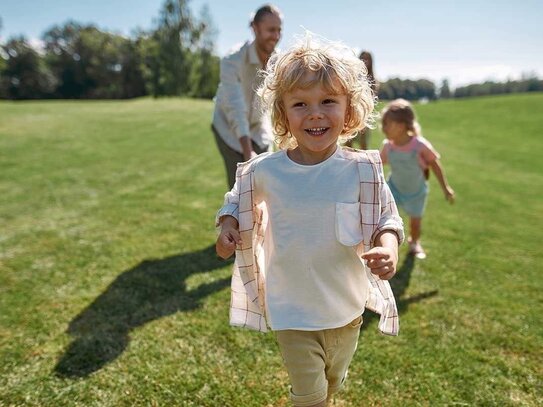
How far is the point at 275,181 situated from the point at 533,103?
40254 mm

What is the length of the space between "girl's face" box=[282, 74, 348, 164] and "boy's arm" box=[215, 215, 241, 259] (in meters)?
0.48

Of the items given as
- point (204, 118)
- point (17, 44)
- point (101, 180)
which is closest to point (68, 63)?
point (17, 44)

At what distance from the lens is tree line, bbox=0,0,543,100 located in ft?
135

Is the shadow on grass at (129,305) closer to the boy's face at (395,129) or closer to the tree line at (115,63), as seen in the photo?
the boy's face at (395,129)

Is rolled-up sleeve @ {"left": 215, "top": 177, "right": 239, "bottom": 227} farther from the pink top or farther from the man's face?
the pink top

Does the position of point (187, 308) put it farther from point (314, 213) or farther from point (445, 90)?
point (445, 90)

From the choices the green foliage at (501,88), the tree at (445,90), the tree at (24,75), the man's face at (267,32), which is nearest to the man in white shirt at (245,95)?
the man's face at (267,32)

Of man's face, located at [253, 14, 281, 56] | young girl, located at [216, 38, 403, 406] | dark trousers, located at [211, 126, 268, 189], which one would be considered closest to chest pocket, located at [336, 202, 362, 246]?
young girl, located at [216, 38, 403, 406]

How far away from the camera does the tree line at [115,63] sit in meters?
41.0

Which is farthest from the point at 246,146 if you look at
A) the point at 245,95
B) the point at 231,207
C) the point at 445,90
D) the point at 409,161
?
the point at 445,90

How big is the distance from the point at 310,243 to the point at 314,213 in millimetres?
131

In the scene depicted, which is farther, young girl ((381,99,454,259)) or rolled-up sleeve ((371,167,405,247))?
young girl ((381,99,454,259))

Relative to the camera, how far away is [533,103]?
3488 centimetres

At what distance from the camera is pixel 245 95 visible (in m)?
4.28
